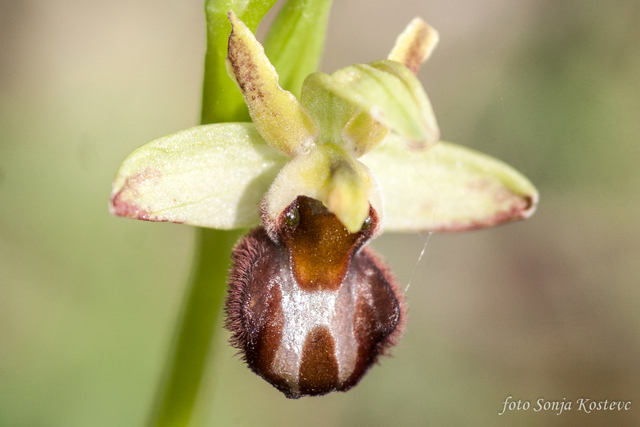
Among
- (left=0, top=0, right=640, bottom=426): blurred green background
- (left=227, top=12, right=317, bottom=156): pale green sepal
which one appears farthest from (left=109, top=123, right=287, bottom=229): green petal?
(left=0, top=0, right=640, bottom=426): blurred green background

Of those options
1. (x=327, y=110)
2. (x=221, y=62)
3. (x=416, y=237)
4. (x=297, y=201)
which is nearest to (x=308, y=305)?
(x=297, y=201)

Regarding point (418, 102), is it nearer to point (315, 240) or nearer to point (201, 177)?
point (315, 240)

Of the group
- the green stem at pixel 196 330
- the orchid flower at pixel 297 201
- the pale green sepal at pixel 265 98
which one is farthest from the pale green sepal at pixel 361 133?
the green stem at pixel 196 330

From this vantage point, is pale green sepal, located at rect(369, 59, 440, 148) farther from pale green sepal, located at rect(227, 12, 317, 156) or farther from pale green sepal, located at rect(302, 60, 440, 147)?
pale green sepal, located at rect(227, 12, 317, 156)

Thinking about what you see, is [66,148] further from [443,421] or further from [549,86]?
[549,86]

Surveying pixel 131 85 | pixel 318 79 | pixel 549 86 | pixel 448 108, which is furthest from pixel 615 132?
pixel 318 79

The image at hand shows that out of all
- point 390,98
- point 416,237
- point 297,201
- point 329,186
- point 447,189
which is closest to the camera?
point 390,98
